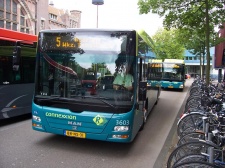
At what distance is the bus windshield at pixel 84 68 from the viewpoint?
5430 mm

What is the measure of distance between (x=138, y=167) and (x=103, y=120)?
44.9 inches

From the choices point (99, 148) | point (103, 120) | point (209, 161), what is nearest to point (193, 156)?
point (209, 161)

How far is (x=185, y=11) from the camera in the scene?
11570mm

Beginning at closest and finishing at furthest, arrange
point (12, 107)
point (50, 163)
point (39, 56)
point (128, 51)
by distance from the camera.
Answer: point (50, 163)
point (128, 51)
point (39, 56)
point (12, 107)

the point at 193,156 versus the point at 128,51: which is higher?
the point at 128,51

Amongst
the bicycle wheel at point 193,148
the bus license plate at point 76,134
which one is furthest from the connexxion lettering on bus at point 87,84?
the bicycle wheel at point 193,148

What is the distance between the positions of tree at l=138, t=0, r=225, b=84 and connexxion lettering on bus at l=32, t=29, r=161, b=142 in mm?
6762

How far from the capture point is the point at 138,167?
16.6ft

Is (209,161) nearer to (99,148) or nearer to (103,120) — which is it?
(103,120)

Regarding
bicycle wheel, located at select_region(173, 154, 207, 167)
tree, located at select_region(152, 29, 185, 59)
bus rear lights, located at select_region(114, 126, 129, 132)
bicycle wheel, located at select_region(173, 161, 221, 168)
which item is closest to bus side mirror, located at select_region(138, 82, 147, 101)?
bus rear lights, located at select_region(114, 126, 129, 132)

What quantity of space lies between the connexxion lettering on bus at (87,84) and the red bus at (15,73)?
1.76 metres

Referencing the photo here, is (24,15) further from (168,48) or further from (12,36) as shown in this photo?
(12,36)

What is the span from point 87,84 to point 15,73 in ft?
11.7

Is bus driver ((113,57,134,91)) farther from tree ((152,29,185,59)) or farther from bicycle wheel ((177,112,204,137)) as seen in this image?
tree ((152,29,185,59))
